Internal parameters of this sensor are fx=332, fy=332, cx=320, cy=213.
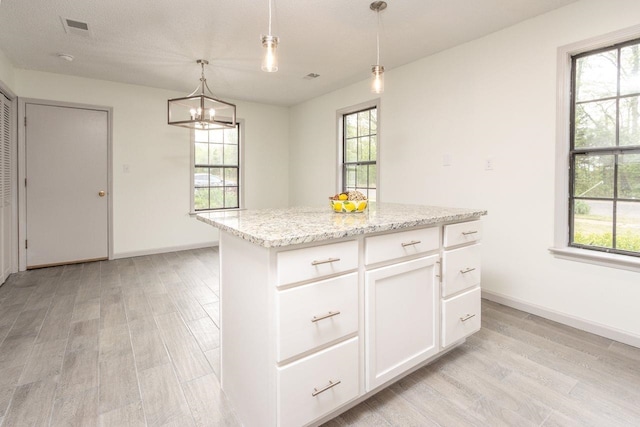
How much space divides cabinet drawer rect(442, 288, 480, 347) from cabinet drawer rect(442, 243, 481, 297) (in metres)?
0.06

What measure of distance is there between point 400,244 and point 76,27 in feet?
10.9

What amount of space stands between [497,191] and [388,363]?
2093 mm

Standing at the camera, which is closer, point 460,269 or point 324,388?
point 324,388

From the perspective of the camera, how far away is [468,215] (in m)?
1.99

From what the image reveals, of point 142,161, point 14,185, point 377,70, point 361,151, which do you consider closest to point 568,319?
point 377,70

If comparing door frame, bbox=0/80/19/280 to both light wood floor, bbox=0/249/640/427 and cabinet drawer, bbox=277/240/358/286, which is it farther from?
cabinet drawer, bbox=277/240/358/286

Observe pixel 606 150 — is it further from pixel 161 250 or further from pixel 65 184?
pixel 65 184

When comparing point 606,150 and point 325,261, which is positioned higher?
point 606,150

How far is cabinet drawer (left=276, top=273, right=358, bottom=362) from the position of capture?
1.25 metres

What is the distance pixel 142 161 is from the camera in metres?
4.75

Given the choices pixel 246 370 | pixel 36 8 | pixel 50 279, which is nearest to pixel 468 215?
pixel 246 370

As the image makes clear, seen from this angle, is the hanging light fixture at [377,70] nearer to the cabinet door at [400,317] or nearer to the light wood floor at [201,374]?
the cabinet door at [400,317]

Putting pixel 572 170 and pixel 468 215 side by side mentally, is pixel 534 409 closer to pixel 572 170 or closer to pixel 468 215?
pixel 468 215

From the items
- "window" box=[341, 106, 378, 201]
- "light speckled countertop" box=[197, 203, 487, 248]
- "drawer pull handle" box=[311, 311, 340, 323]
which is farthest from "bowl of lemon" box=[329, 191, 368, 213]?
"window" box=[341, 106, 378, 201]
